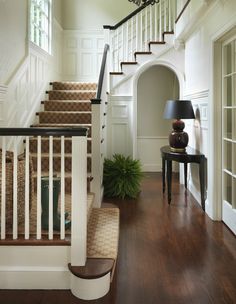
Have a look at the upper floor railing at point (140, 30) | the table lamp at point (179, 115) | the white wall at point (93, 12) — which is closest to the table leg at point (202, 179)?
the table lamp at point (179, 115)

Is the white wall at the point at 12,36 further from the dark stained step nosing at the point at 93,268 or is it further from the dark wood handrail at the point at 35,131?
the dark stained step nosing at the point at 93,268

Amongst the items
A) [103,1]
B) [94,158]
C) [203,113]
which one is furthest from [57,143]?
[103,1]

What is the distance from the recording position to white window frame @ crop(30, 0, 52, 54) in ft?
16.4

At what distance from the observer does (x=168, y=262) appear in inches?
107

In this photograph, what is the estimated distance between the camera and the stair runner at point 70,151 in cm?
255

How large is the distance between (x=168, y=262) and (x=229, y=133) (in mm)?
1679

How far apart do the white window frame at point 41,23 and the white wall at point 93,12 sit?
110cm

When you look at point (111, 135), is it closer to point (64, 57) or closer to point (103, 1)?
point (64, 57)

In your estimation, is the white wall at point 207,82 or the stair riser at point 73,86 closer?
the white wall at point 207,82

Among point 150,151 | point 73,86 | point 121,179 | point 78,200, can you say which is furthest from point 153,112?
point 78,200

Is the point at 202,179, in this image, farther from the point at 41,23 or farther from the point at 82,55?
the point at 82,55

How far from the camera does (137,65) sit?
6090 millimetres

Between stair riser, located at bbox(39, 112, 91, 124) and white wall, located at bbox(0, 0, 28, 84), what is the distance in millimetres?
1022

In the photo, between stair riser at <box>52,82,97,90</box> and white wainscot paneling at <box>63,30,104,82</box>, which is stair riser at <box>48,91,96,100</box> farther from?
white wainscot paneling at <box>63,30,104,82</box>
